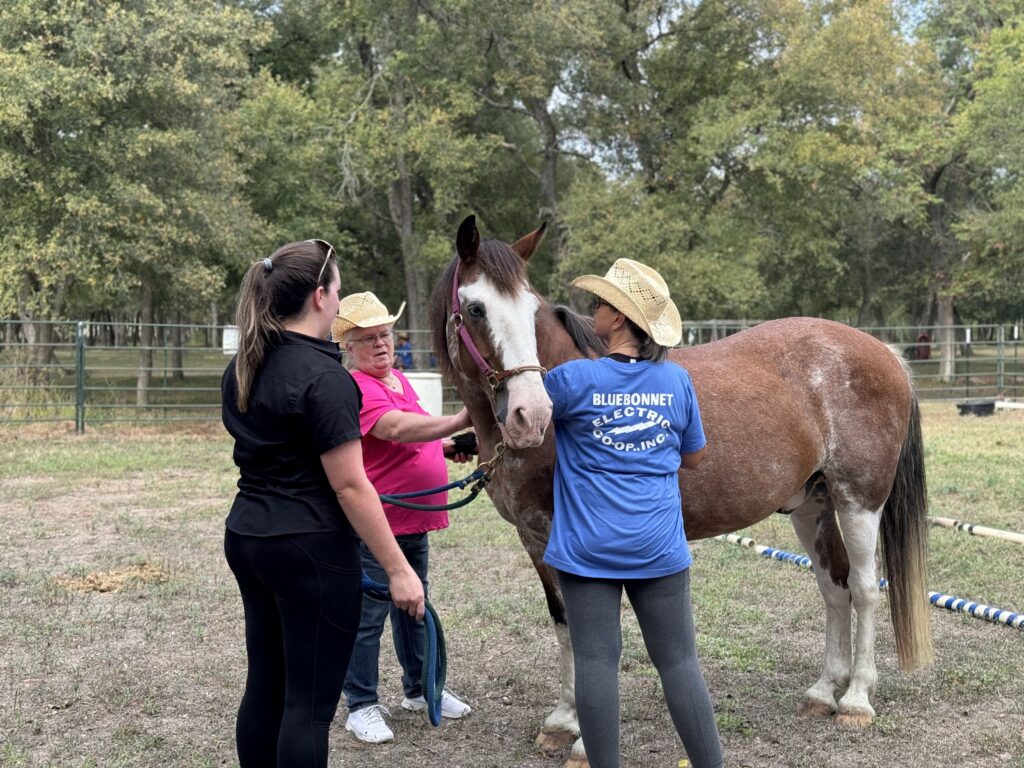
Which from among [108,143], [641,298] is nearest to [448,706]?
[641,298]

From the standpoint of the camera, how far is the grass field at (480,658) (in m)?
3.49

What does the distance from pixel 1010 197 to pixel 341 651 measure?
20961mm

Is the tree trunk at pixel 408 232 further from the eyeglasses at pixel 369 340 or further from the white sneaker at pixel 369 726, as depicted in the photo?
the white sneaker at pixel 369 726

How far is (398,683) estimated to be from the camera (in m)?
4.30

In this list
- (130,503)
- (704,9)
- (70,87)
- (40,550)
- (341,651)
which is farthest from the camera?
(704,9)

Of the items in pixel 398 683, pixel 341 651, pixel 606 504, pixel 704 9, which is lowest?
pixel 398 683

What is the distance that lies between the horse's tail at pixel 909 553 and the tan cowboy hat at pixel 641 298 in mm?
2035

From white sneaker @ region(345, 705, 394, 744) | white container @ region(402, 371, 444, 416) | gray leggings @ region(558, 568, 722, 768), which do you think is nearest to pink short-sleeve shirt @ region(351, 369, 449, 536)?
white sneaker @ region(345, 705, 394, 744)

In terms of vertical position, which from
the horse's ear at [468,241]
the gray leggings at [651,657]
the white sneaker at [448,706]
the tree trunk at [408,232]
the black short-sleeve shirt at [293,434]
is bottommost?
the white sneaker at [448,706]

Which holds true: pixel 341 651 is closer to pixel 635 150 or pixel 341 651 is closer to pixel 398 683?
pixel 398 683

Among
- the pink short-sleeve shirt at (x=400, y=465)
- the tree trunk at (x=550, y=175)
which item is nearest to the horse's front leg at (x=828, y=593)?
the pink short-sleeve shirt at (x=400, y=465)

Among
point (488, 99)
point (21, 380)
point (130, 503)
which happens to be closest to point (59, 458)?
point (130, 503)

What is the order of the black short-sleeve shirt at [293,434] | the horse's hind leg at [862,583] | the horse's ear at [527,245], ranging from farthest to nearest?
the horse's hind leg at [862,583] → the horse's ear at [527,245] → the black short-sleeve shirt at [293,434]

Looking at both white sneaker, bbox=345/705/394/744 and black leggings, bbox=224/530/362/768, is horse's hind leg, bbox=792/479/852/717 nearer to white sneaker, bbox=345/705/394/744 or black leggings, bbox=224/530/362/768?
white sneaker, bbox=345/705/394/744
